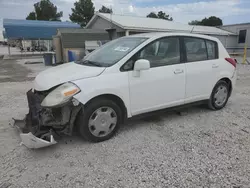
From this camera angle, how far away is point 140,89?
3.44m

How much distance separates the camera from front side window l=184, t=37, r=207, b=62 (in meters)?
4.01

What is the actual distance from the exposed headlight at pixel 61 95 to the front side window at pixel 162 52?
1220mm

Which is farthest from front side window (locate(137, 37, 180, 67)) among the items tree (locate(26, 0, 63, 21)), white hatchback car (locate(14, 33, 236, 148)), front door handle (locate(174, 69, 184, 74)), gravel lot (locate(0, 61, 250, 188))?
tree (locate(26, 0, 63, 21))

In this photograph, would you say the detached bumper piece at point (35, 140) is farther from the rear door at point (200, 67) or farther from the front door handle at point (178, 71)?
the rear door at point (200, 67)

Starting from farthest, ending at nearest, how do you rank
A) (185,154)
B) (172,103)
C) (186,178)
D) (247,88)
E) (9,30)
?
(9,30)
(247,88)
(172,103)
(185,154)
(186,178)

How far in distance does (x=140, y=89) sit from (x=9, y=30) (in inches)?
850

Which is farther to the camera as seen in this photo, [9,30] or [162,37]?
[9,30]

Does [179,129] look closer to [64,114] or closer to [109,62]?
[109,62]

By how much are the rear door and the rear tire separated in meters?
0.19

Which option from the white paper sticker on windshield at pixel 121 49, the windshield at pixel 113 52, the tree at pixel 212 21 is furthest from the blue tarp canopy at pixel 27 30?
the tree at pixel 212 21

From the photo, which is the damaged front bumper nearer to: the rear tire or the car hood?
the car hood

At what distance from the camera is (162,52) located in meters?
3.74

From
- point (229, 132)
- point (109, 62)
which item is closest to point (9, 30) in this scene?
point (109, 62)

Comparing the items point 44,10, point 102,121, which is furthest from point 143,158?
point 44,10
